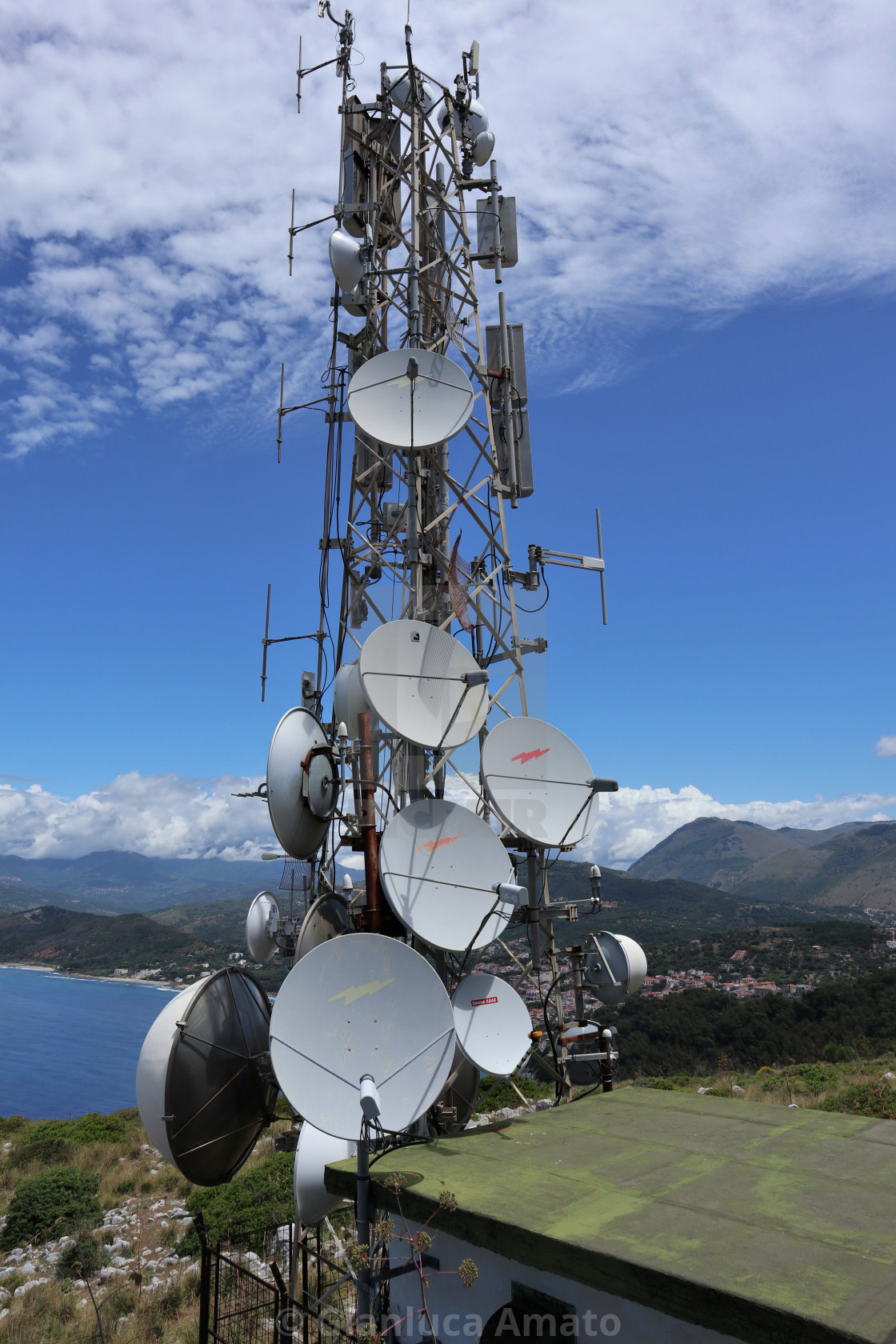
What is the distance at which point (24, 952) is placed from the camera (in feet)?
479

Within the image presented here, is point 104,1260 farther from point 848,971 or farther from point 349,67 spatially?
point 848,971

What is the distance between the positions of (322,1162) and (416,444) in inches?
315

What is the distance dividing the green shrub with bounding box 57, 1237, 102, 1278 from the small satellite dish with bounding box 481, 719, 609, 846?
8.76m

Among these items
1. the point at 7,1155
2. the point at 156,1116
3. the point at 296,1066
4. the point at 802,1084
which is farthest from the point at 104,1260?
the point at 802,1084

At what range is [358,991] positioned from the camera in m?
6.61

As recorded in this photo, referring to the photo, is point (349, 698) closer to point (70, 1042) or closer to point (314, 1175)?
point (314, 1175)

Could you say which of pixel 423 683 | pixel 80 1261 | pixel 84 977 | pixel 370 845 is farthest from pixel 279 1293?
pixel 84 977

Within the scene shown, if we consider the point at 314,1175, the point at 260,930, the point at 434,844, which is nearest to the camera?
the point at 314,1175

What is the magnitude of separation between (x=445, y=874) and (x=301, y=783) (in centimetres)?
206

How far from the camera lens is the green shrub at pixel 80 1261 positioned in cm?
1106

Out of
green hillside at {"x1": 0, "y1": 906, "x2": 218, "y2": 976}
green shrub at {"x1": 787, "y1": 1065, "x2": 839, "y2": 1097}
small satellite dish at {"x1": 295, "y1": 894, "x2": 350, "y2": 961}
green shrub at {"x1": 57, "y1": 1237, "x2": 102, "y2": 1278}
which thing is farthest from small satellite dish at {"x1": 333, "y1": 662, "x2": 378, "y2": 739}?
green hillside at {"x1": 0, "y1": 906, "x2": 218, "y2": 976}

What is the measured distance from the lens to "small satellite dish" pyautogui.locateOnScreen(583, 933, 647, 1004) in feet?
32.7

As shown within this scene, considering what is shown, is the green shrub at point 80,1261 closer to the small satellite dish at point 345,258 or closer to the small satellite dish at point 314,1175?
the small satellite dish at point 314,1175

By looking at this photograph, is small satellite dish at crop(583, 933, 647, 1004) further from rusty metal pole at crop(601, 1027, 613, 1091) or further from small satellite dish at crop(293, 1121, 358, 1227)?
small satellite dish at crop(293, 1121, 358, 1227)
